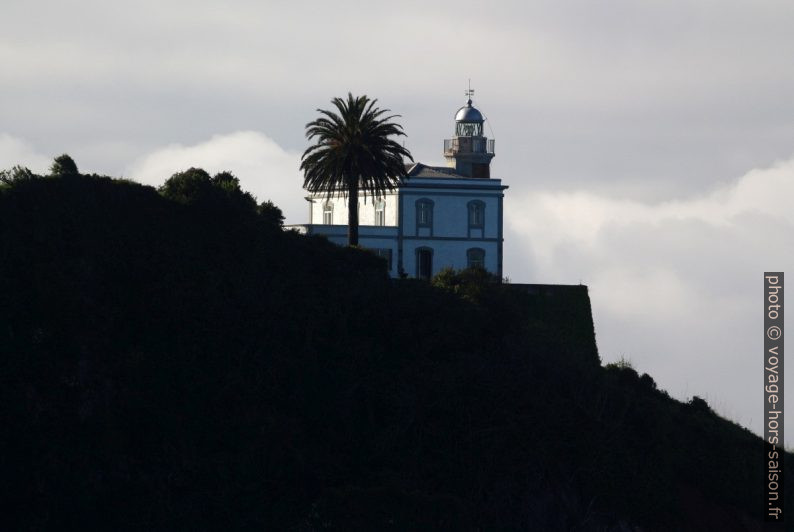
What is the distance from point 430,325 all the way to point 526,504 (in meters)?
8.32

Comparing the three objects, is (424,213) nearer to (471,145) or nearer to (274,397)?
(471,145)

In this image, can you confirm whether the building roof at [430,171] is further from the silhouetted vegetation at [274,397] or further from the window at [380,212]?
the silhouetted vegetation at [274,397]

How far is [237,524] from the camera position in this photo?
1442 inches

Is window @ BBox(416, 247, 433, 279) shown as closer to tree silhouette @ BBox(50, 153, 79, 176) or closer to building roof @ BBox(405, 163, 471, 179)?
building roof @ BBox(405, 163, 471, 179)

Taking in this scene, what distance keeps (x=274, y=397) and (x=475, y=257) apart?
34.8 m

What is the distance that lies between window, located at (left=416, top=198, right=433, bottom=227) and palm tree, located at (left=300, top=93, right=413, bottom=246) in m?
13.9

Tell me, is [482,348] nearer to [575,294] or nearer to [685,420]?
[685,420]

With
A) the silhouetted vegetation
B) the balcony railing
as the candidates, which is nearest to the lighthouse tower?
the balcony railing

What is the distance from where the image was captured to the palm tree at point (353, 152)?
191ft

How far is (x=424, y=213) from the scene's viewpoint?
73.7 metres

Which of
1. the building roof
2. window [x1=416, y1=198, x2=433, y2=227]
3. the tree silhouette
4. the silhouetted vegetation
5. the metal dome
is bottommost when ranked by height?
the silhouetted vegetation

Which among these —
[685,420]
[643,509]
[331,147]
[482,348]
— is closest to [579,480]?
[643,509]

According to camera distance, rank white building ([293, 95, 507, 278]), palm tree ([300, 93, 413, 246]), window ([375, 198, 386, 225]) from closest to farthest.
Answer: palm tree ([300, 93, 413, 246]), white building ([293, 95, 507, 278]), window ([375, 198, 386, 225])

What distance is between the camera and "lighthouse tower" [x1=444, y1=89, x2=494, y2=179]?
79.2 m
